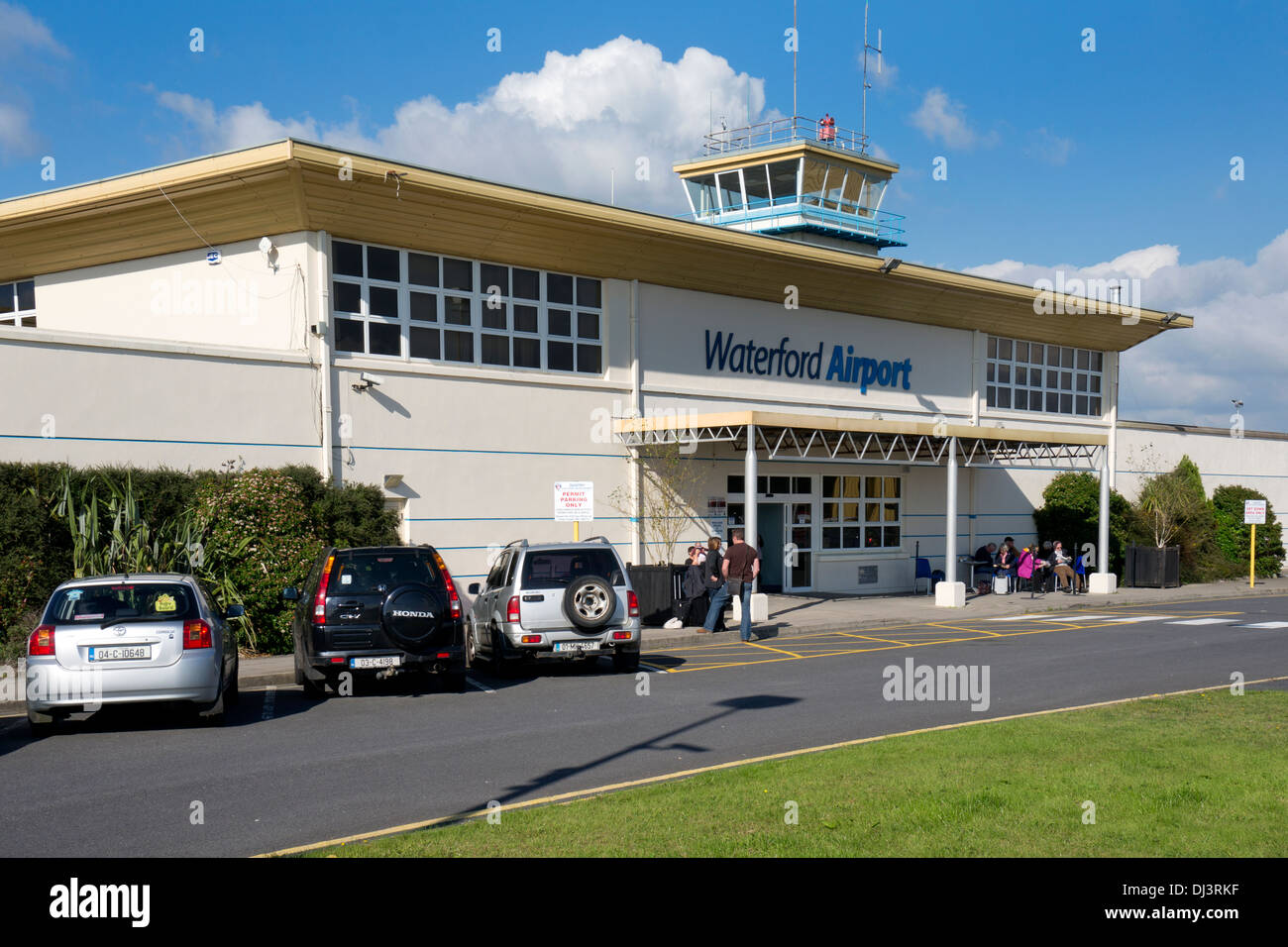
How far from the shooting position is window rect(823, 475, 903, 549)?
28.1m

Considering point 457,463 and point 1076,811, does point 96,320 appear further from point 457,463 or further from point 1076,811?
point 1076,811

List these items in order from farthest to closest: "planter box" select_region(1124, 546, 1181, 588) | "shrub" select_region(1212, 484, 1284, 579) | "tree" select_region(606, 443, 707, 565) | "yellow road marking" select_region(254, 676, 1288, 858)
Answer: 1. "shrub" select_region(1212, 484, 1284, 579)
2. "planter box" select_region(1124, 546, 1181, 588)
3. "tree" select_region(606, 443, 707, 565)
4. "yellow road marking" select_region(254, 676, 1288, 858)

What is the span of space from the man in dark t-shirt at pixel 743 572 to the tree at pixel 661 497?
5309 mm

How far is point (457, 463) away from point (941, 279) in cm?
1437

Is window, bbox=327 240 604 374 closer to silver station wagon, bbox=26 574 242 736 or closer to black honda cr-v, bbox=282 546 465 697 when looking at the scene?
black honda cr-v, bbox=282 546 465 697

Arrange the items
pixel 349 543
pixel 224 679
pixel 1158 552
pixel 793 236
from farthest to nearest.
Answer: pixel 793 236
pixel 1158 552
pixel 349 543
pixel 224 679

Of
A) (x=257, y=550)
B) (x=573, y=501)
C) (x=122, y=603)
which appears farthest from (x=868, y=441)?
(x=122, y=603)

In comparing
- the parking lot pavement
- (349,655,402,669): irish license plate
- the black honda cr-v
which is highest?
the black honda cr-v

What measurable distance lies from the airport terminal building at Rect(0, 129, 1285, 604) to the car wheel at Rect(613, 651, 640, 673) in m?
6.03

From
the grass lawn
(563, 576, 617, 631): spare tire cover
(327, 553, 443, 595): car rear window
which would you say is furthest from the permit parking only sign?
the grass lawn

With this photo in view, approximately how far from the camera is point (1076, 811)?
635 centimetres

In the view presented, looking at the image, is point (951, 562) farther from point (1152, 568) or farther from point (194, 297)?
point (194, 297)

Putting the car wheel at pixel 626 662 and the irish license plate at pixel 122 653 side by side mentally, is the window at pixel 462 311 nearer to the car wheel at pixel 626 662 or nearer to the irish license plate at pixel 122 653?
the car wheel at pixel 626 662
